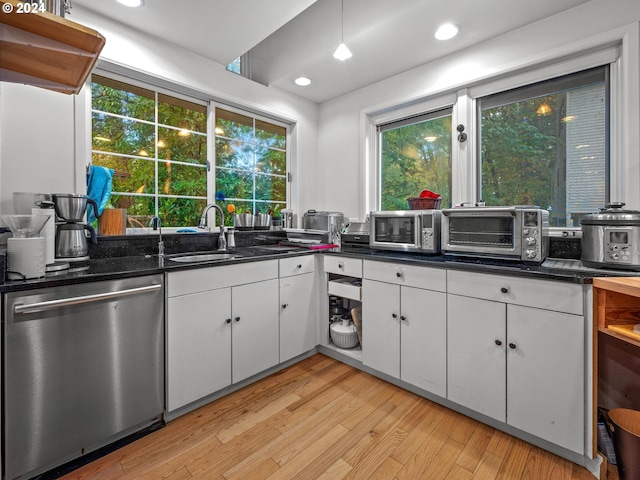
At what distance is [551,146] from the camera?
85.0 inches

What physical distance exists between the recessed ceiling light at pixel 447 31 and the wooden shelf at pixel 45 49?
207cm

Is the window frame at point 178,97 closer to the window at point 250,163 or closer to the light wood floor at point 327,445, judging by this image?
the window at point 250,163

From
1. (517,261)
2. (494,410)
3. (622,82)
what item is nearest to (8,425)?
(494,410)

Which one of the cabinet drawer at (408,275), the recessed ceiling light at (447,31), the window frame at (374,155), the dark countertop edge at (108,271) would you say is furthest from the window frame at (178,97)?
the recessed ceiling light at (447,31)

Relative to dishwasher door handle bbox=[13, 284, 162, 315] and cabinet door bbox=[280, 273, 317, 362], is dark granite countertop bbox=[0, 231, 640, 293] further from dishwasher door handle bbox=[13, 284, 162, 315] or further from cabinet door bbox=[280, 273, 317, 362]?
cabinet door bbox=[280, 273, 317, 362]

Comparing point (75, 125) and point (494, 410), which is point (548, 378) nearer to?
point (494, 410)

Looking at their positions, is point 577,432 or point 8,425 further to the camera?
point 577,432

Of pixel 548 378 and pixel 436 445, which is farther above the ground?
pixel 548 378

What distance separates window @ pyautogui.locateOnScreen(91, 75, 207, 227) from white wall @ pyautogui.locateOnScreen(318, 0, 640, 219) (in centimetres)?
135

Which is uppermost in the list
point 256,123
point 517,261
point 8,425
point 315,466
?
point 256,123

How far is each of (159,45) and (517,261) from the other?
9.30 ft

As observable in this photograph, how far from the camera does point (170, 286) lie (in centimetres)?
172

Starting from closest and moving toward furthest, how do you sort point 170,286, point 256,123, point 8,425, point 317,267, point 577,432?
point 8,425
point 577,432
point 170,286
point 317,267
point 256,123

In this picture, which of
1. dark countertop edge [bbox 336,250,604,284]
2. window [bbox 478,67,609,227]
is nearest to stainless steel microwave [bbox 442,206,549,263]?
dark countertop edge [bbox 336,250,604,284]
